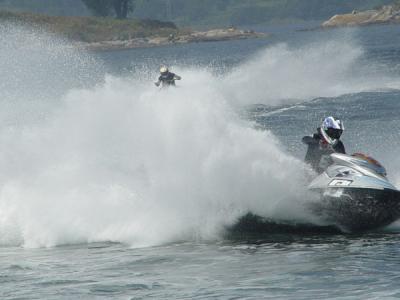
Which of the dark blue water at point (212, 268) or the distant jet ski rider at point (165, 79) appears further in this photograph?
the distant jet ski rider at point (165, 79)

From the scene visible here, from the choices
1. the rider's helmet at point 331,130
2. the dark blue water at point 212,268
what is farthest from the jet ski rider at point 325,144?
the dark blue water at point 212,268

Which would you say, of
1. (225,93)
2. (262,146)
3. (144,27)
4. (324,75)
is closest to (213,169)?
(262,146)

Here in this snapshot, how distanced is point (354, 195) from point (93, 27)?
126051mm

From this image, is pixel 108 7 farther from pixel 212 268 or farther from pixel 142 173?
pixel 212 268

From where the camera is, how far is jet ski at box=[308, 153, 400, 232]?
1393 cm

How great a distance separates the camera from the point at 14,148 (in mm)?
17234

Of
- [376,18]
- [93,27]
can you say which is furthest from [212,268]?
[376,18]

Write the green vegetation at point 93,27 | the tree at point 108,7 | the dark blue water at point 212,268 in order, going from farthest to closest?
the tree at point 108,7
the green vegetation at point 93,27
the dark blue water at point 212,268

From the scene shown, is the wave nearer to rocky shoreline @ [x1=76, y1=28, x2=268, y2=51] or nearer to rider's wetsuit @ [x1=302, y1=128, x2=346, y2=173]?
rider's wetsuit @ [x1=302, y1=128, x2=346, y2=173]

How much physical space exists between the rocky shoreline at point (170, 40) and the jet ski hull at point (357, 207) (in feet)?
377

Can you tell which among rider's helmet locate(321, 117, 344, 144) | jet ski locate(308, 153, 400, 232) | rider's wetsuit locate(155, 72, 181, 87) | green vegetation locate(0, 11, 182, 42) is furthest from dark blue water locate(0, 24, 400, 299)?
green vegetation locate(0, 11, 182, 42)

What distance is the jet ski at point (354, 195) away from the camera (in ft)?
45.7

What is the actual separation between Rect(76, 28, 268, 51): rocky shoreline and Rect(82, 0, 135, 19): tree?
44.0 ft

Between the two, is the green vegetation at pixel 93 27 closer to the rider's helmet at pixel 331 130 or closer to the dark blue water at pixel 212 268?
the rider's helmet at pixel 331 130
